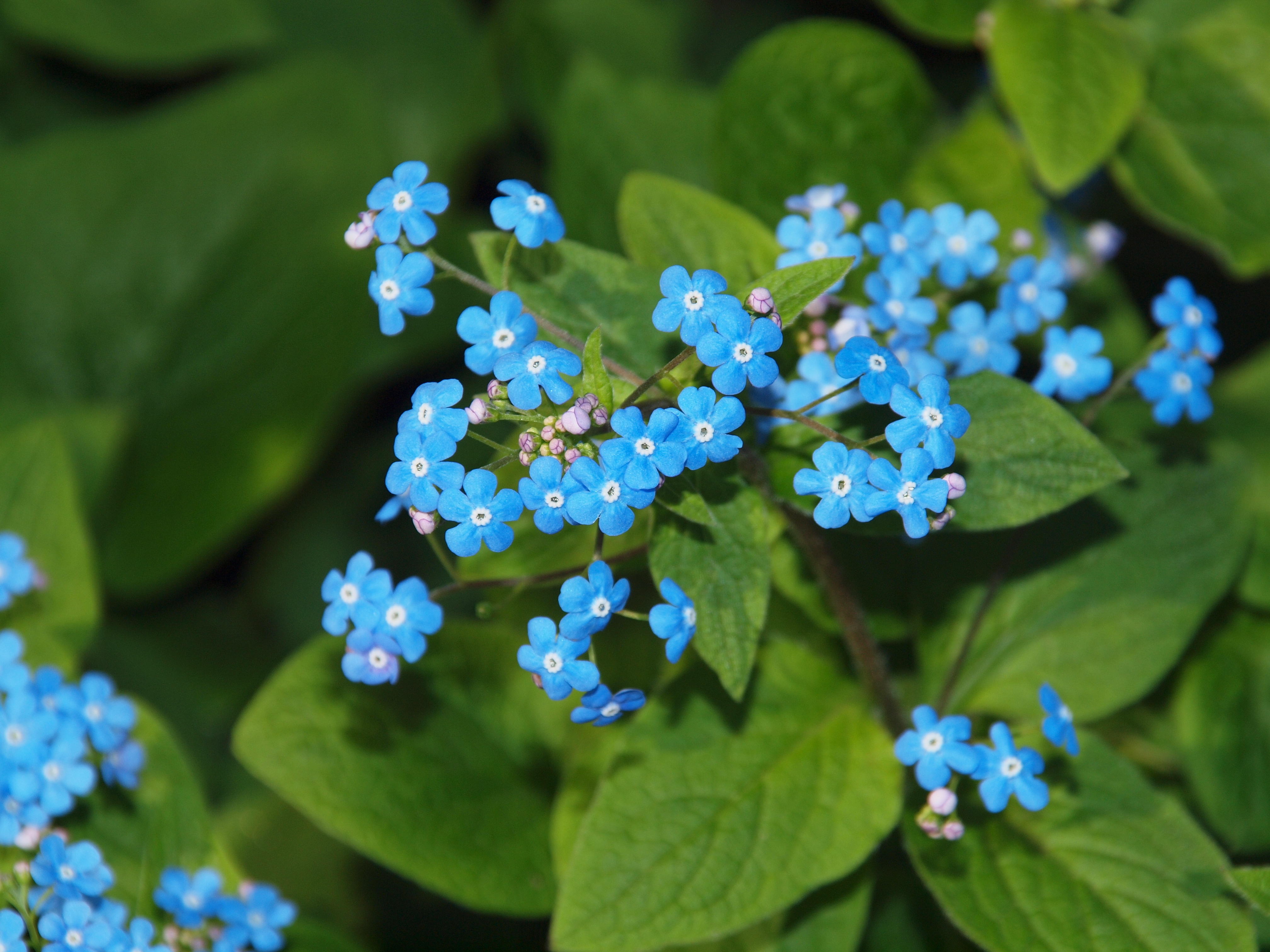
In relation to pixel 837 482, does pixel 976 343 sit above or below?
below

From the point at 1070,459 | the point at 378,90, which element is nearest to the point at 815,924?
the point at 1070,459

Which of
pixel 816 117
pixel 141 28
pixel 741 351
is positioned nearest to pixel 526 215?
pixel 741 351

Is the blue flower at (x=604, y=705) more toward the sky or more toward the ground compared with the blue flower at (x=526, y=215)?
more toward the ground

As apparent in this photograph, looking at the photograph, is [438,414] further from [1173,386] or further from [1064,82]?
[1064,82]

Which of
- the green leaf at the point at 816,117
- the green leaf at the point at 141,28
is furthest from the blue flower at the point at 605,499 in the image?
the green leaf at the point at 141,28

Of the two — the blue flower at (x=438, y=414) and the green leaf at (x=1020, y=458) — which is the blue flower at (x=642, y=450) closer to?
the blue flower at (x=438, y=414)

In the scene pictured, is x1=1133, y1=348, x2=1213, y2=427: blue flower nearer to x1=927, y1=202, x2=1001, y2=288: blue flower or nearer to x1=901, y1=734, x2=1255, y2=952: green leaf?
x1=927, y1=202, x2=1001, y2=288: blue flower
